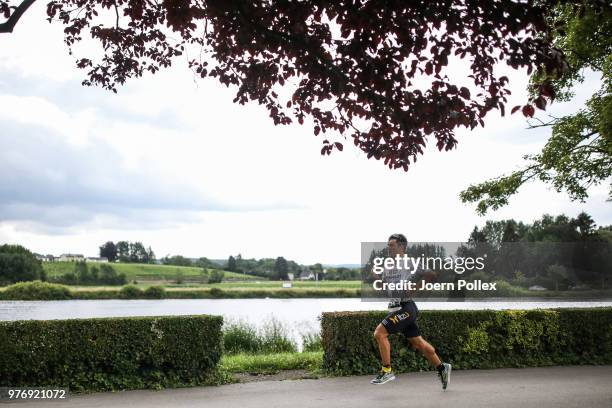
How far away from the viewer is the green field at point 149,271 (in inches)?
2886

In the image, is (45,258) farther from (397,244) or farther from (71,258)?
(397,244)

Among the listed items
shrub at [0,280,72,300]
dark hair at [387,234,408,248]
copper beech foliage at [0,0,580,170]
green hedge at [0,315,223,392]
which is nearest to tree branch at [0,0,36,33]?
copper beech foliage at [0,0,580,170]

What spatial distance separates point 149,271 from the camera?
78.7 m

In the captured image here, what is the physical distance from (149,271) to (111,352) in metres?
71.2

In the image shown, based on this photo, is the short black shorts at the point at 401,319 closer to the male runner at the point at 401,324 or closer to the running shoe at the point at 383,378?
the male runner at the point at 401,324

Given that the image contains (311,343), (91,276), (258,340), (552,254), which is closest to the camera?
(311,343)

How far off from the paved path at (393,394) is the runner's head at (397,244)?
6.68 feet

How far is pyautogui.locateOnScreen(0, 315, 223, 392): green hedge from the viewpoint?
31.0ft

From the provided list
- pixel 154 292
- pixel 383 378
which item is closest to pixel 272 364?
pixel 383 378

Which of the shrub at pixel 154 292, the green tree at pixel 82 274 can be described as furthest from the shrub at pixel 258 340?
the green tree at pixel 82 274

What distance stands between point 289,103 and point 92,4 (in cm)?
419

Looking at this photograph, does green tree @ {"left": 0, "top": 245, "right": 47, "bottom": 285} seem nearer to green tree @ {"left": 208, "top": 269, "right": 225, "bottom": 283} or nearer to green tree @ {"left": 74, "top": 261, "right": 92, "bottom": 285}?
green tree @ {"left": 74, "top": 261, "right": 92, "bottom": 285}

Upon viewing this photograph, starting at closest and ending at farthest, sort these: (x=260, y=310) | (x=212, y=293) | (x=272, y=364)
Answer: (x=272, y=364)
(x=260, y=310)
(x=212, y=293)

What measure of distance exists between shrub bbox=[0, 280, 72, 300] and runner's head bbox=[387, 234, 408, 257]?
164ft
